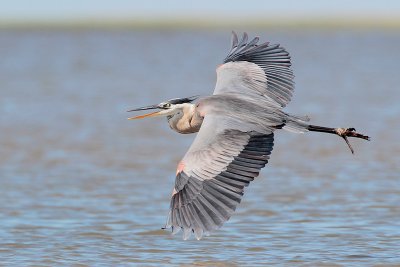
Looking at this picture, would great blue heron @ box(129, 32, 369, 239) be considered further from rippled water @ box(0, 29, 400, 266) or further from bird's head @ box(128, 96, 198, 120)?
rippled water @ box(0, 29, 400, 266)

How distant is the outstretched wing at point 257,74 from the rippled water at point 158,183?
111cm

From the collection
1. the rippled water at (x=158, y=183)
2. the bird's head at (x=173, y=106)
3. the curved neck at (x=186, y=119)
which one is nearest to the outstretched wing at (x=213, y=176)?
the curved neck at (x=186, y=119)

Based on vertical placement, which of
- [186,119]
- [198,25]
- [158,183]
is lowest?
[158,183]

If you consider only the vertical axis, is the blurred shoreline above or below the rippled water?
above

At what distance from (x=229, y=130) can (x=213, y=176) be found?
1.55 feet

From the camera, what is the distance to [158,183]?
36.8ft

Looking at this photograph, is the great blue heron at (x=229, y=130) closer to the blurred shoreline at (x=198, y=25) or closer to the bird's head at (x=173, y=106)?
the bird's head at (x=173, y=106)

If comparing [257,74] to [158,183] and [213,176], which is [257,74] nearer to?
[213,176]

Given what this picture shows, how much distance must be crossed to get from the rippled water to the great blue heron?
0.91 m

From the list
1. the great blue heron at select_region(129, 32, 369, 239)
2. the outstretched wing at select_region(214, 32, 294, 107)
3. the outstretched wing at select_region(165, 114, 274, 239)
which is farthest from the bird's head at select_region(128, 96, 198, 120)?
the outstretched wing at select_region(165, 114, 274, 239)

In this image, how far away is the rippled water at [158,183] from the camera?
8375mm

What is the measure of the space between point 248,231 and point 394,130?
596 centimetres

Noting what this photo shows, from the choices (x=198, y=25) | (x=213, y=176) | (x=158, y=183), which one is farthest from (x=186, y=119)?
(x=198, y=25)

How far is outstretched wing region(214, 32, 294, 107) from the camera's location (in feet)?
28.4
